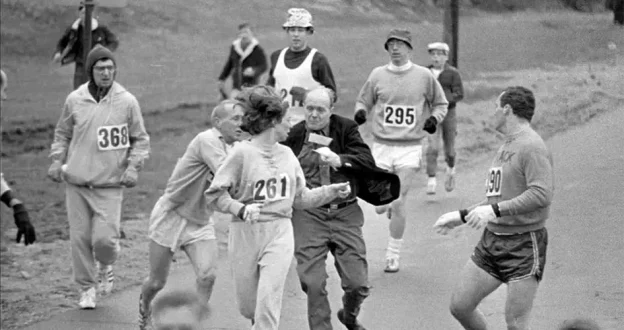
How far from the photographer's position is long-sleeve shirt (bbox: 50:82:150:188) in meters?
9.40

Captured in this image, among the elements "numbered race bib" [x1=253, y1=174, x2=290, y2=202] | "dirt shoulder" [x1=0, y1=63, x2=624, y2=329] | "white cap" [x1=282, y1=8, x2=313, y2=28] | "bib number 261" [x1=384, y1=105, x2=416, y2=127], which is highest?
"white cap" [x1=282, y1=8, x2=313, y2=28]

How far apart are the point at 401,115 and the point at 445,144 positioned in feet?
12.1

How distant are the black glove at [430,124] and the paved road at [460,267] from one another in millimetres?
1184

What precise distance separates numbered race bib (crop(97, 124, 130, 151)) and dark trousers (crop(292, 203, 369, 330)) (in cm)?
200

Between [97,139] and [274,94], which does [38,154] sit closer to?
[97,139]

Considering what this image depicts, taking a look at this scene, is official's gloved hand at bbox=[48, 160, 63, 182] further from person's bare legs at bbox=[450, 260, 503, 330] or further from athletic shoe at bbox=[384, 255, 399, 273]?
person's bare legs at bbox=[450, 260, 503, 330]

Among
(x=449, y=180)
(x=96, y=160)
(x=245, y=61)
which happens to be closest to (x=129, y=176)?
(x=96, y=160)

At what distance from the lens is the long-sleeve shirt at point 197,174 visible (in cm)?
800

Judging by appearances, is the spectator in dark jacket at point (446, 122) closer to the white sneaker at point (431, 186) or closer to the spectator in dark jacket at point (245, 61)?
the white sneaker at point (431, 186)

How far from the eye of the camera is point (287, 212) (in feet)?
23.7

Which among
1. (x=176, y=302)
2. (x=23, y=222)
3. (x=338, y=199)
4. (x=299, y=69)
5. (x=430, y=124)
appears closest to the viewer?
(x=176, y=302)

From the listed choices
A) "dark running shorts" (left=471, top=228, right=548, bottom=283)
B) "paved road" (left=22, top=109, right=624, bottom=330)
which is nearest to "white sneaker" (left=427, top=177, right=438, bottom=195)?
"paved road" (left=22, top=109, right=624, bottom=330)

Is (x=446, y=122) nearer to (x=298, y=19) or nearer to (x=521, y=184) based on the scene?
(x=298, y=19)

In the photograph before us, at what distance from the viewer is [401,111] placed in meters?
10.5
